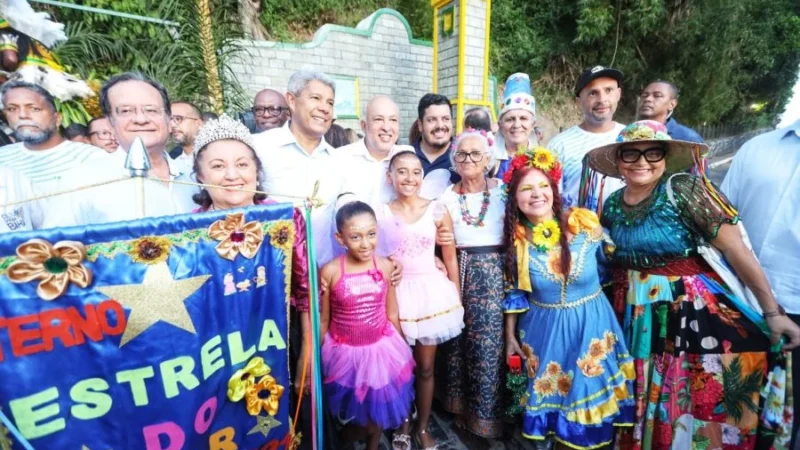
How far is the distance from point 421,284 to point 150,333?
1540 millimetres

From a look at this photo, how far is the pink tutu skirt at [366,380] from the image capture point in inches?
89.4

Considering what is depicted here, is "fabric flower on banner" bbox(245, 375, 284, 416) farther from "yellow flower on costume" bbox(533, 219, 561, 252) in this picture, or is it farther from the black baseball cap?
the black baseball cap

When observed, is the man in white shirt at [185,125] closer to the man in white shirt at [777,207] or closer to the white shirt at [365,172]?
the white shirt at [365,172]

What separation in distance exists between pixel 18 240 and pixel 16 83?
2329 millimetres

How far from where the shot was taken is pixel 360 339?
2.33 m

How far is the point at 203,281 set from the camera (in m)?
1.59

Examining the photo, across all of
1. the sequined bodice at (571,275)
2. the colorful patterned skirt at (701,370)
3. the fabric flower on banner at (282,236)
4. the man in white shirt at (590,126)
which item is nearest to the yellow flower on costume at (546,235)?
the sequined bodice at (571,275)

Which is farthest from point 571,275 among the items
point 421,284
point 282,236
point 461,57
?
point 461,57

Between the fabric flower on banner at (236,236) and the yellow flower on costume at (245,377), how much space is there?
0.48m

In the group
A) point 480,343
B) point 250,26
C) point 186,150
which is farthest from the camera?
point 250,26

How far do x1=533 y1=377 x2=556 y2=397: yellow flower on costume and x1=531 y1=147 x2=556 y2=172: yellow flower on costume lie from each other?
1.29 meters

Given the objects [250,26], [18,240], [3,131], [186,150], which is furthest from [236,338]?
[250,26]

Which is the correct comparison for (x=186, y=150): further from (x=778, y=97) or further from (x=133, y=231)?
(x=778, y=97)

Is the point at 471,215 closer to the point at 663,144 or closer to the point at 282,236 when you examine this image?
the point at 663,144
